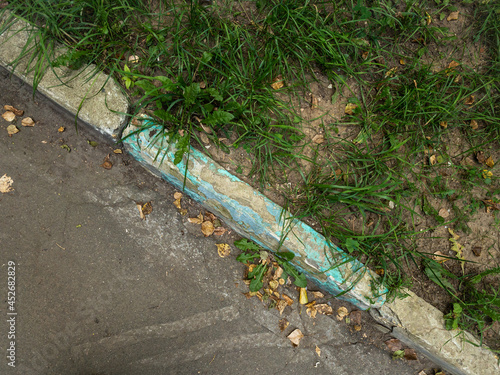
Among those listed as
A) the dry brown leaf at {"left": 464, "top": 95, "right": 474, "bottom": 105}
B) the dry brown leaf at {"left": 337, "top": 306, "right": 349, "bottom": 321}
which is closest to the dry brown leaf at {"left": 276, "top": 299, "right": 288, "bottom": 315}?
the dry brown leaf at {"left": 337, "top": 306, "right": 349, "bottom": 321}

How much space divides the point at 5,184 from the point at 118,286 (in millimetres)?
1054

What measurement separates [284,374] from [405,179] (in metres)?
1.68

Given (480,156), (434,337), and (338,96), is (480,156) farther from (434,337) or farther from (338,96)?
(434,337)

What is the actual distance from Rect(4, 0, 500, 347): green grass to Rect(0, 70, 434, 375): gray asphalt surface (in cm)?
49

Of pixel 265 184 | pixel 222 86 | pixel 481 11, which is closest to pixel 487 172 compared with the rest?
pixel 481 11

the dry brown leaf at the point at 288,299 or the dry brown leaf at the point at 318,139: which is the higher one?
the dry brown leaf at the point at 318,139

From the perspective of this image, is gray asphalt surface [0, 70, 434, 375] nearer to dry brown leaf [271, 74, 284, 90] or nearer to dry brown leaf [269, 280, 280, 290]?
dry brown leaf [269, 280, 280, 290]

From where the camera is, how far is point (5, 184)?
2.13 meters

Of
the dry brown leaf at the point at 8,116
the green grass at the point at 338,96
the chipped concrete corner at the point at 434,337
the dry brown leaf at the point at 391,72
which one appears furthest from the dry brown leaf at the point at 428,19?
the dry brown leaf at the point at 8,116

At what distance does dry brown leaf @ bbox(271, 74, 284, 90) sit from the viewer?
2223mm

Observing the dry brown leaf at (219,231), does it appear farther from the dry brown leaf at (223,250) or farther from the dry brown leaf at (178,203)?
the dry brown leaf at (178,203)

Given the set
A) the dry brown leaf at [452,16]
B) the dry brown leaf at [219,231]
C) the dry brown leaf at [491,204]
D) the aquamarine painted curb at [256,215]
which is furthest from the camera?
the dry brown leaf at [452,16]

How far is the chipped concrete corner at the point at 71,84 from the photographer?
2.05 m

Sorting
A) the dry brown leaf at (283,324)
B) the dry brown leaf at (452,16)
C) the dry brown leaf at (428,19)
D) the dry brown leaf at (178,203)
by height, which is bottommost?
the dry brown leaf at (283,324)
